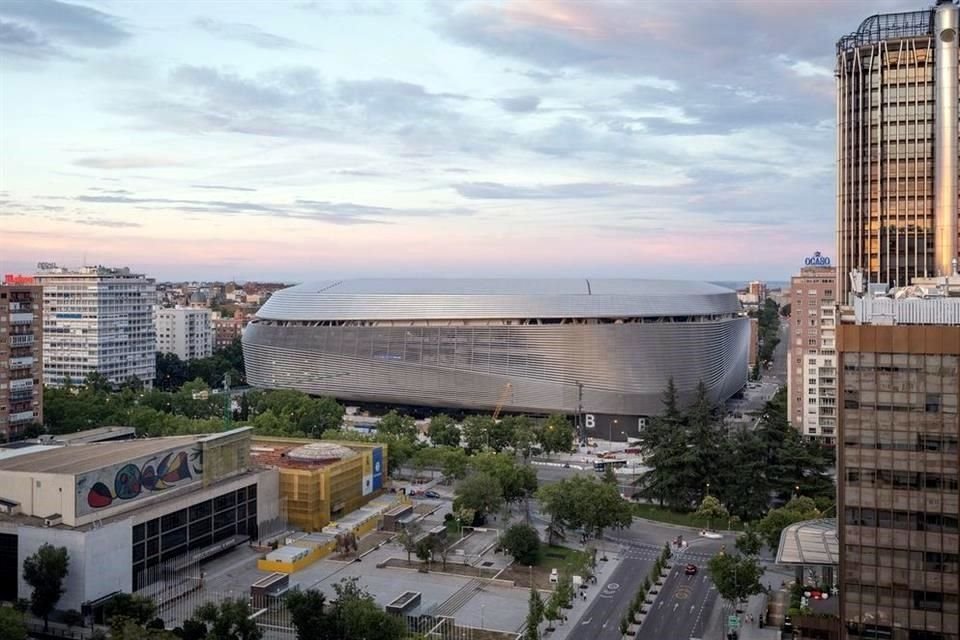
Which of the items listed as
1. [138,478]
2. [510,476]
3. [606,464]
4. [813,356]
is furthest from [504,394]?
[138,478]

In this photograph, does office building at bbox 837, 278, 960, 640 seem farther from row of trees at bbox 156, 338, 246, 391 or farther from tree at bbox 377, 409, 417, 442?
row of trees at bbox 156, 338, 246, 391

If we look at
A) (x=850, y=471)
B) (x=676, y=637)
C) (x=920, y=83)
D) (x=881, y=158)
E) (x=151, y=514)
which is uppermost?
(x=920, y=83)

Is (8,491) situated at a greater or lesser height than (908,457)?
lesser

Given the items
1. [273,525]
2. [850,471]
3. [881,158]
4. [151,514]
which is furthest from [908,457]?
[881,158]

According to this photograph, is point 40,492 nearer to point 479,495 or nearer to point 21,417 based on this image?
point 479,495

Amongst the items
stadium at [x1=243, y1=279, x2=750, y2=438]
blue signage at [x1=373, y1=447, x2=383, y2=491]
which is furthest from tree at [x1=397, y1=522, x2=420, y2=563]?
stadium at [x1=243, y1=279, x2=750, y2=438]

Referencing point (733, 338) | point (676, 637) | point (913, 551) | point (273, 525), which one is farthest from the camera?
point (733, 338)

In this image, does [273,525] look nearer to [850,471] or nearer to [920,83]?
[850,471]
